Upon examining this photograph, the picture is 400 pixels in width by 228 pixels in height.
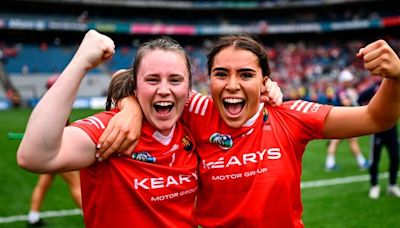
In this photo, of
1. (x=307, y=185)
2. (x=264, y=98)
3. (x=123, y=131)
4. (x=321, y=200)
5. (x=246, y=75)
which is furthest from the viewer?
(x=307, y=185)

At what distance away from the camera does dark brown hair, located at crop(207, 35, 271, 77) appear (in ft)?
9.21

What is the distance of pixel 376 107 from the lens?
2.57 metres

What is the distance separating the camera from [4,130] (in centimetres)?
1806

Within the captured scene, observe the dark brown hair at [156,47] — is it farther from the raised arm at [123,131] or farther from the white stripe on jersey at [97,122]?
the white stripe on jersey at [97,122]

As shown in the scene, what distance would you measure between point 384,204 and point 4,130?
1516 centimetres

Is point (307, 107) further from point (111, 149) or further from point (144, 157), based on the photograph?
point (111, 149)

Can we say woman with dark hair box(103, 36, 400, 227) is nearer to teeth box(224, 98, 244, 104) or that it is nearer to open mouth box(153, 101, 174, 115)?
teeth box(224, 98, 244, 104)

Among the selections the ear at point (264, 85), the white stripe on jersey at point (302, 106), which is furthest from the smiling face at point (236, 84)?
the white stripe on jersey at point (302, 106)

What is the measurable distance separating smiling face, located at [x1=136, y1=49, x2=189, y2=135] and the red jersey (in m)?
0.11

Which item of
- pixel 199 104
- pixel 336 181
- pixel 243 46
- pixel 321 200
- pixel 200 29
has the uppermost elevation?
pixel 200 29

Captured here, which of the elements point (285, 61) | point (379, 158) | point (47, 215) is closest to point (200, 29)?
point (285, 61)

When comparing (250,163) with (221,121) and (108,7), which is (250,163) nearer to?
(221,121)

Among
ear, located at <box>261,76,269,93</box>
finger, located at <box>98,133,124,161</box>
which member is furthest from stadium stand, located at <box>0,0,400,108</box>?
finger, located at <box>98,133,124,161</box>

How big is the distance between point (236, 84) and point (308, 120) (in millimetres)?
502
